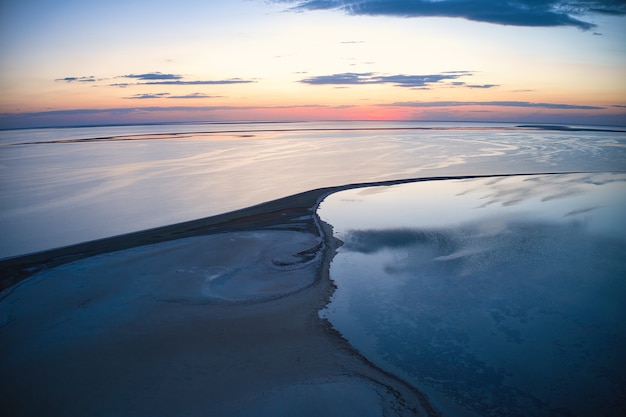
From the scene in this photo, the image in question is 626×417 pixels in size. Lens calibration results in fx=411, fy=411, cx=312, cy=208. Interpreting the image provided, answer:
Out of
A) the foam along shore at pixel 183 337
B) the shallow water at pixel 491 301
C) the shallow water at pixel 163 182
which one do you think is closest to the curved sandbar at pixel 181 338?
the foam along shore at pixel 183 337

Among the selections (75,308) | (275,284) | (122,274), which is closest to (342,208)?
(275,284)

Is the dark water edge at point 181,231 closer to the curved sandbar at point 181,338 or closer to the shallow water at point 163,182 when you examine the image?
the curved sandbar at point 181,338

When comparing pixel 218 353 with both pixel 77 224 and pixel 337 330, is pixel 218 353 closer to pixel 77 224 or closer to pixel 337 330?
pixel 337 330

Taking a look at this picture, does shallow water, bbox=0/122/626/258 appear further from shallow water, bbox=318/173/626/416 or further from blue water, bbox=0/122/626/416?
shallow water, bbox=318/173/626/416

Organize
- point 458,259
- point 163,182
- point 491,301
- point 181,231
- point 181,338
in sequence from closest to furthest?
point 181,338
point 491,301
point 458,259
point 181,231
point 163,182

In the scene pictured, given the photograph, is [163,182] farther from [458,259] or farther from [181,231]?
[458,259]

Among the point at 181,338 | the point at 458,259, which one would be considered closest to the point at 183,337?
the point at 181,338

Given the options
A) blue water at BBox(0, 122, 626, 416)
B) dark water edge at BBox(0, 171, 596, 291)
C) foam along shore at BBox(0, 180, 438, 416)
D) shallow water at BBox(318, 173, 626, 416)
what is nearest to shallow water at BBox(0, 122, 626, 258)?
blue water at BBox(0, 122, 626, 416)
